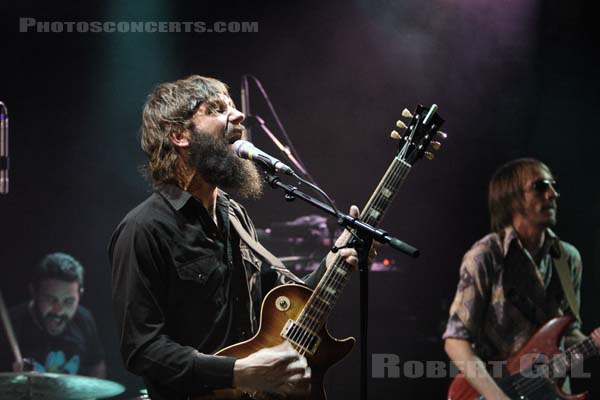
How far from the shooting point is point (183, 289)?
248 cm

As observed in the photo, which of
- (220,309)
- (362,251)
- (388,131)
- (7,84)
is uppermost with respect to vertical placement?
(7,84)

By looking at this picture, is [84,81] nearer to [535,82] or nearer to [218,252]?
[218,252]

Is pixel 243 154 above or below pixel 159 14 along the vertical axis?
below

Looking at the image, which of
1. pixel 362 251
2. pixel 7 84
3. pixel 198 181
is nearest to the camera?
pixel 362 251

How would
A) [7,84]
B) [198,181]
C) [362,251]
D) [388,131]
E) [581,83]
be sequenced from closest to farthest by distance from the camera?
[362,251] < [198,181] < [7,84] < [388,131] < [581,83]

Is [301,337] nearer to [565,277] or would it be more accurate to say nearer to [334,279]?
[334,279]

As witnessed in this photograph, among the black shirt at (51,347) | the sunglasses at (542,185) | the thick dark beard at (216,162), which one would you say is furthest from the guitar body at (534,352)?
the black shirt at (51,347)

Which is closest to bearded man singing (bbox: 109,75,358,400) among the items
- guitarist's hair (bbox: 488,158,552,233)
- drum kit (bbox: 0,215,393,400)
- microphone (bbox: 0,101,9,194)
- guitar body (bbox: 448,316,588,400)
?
drum kit (bbox: 0,215,393,400)

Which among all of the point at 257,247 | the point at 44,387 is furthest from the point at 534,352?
the point at 44,387

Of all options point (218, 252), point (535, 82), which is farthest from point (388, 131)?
point (218, 252)

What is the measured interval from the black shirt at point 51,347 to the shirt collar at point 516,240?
2.56 m

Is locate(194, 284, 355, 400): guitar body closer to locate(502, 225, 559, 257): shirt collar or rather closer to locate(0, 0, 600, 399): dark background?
locate(0, 0, 600, 399): dark background

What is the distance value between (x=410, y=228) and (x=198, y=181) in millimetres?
2256

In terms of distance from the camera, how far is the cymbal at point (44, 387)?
3383 mm
